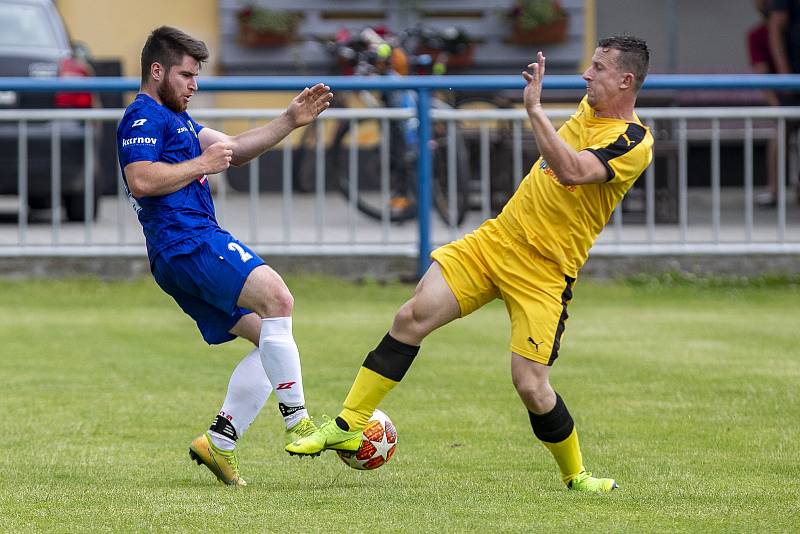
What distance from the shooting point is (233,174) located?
533 inches

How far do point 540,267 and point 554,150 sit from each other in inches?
17.8

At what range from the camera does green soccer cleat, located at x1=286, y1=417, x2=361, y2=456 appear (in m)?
5.08

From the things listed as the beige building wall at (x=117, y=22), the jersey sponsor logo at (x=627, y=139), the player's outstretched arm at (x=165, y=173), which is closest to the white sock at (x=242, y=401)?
the player's outstretched arm at (x=165, y=173)

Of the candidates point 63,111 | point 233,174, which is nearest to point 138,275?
point 63,111

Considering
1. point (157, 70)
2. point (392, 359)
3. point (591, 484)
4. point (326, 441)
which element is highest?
point (157, 70)

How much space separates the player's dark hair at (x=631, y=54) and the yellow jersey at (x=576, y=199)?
17cm

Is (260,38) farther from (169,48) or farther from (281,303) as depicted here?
(281,303)

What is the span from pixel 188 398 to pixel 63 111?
14.3 feet

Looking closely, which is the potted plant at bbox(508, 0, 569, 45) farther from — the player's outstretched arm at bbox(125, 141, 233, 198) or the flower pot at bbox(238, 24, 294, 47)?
the player's outstretched arm at bbox(125, 141, 233, 198)

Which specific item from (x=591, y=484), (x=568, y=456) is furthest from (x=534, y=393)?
(x=591, y=484)

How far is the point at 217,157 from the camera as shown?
5.14 metres

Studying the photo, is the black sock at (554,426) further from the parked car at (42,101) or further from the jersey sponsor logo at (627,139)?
the parked car at (42,101)

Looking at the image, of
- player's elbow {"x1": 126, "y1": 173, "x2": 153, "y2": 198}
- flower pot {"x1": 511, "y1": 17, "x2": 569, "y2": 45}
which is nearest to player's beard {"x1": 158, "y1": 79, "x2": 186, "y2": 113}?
player's elbow {"x1": 126, "y1": 173, "x2": 153, "y2": 198}

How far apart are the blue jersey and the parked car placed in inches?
211
